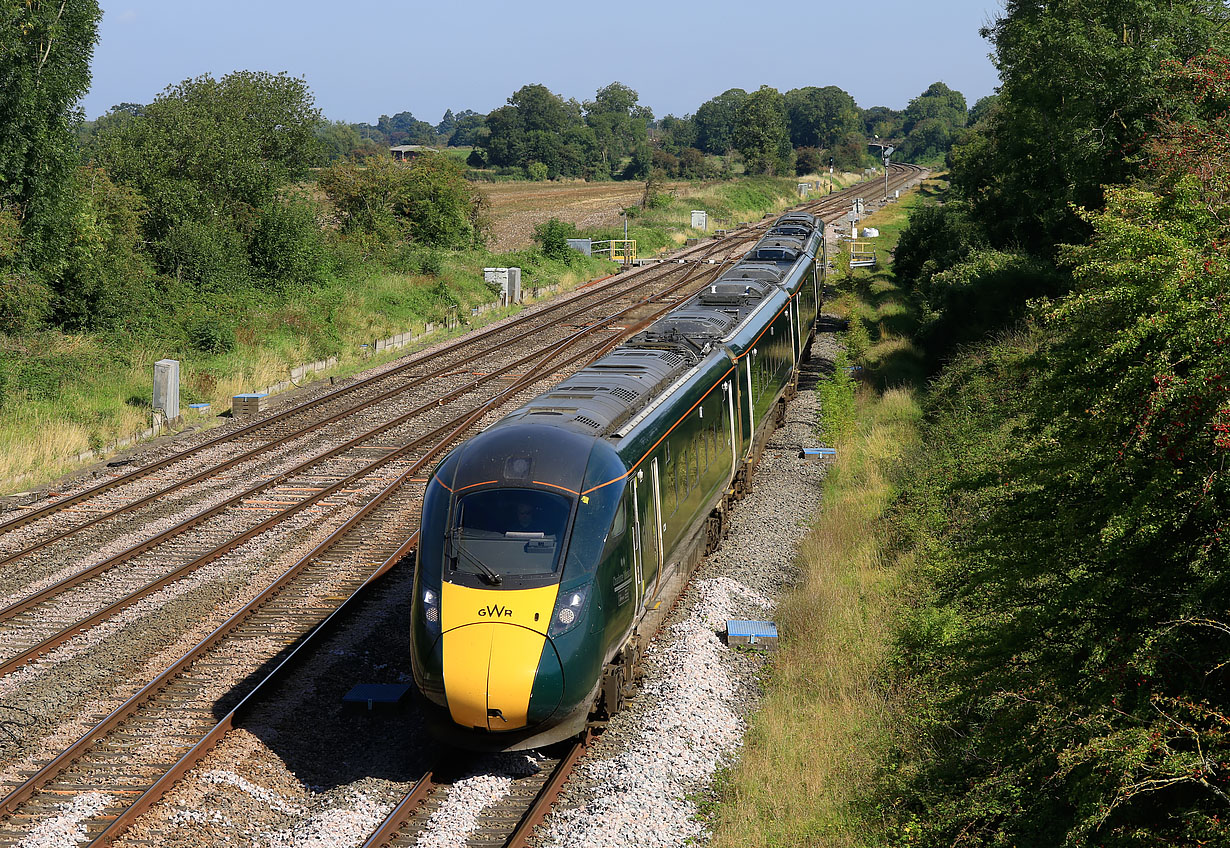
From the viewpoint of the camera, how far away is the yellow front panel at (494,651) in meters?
8.93

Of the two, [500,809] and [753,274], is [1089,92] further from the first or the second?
[500,809]

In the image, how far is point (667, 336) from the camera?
658 inches

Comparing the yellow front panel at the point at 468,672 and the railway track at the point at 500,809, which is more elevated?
the yellow front panel at the point at 468,672

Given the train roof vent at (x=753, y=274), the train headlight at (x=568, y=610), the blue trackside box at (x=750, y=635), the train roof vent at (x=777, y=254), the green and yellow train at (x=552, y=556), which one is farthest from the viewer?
the train roof vent at (x=777, y=254)

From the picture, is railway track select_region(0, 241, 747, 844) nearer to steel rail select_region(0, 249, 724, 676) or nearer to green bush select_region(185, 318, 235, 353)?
steel rail select_region(0, 249, 724, 676)

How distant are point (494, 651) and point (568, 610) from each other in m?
0.73

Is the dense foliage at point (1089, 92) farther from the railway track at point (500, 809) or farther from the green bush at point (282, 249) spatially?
the green bush at point (282, 249)

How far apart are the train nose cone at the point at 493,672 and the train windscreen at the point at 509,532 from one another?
0.55 metres

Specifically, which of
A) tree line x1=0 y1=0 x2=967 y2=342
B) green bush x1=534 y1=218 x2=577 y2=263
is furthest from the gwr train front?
green bush x1=534 y1=218 x2=577 y2=263

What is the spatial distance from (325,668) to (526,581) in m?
4.08

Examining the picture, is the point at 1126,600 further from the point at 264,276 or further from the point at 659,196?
the point at 659,196

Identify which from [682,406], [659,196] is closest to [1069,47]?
[682,406]

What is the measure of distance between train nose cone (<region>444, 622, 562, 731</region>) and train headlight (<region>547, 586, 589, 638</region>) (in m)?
0.17

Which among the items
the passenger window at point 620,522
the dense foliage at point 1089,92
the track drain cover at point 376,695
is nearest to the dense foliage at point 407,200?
the dense foliage at point 1089,92
